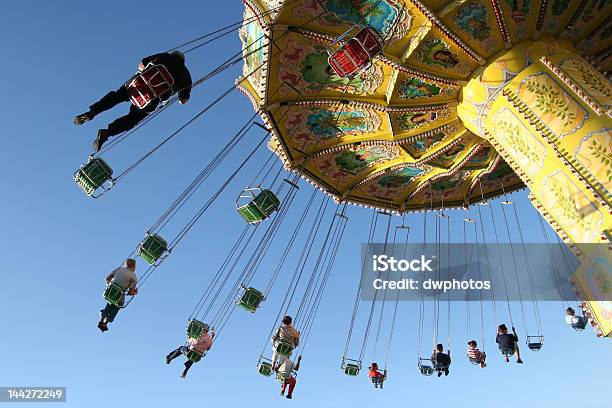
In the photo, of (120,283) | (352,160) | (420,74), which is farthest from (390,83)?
(120,283)

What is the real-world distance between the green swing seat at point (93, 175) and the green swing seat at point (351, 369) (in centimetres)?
675

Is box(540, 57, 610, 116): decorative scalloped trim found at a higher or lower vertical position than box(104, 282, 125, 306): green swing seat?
higher

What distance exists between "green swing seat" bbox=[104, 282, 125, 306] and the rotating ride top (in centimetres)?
406

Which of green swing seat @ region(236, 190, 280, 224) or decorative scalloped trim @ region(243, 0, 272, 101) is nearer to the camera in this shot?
decorative scalloped trim @ region(243, 0, 272, 101)

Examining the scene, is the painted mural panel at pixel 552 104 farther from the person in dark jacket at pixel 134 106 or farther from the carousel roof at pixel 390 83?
the person in dark jacket at pixel 134 106

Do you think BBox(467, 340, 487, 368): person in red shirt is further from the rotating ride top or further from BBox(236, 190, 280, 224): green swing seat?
BBox(236, 190, 280, 224): green swing seat

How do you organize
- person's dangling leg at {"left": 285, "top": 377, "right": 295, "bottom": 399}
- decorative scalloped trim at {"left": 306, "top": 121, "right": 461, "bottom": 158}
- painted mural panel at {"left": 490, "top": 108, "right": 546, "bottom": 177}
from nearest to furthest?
painted mural panel at {"left": 490, "top": 108, "right": 546, "bottom": 177} → decorative scalloped trim at {"left": 306, "top": 121, "right": 461, "bottom": 158} → person's dangling leg at {"left": 285, "top": 377, "right": 295, "bottom": 399}

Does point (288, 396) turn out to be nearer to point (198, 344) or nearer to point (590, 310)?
point (198, 344)

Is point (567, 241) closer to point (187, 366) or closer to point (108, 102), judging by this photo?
point (108, 102)

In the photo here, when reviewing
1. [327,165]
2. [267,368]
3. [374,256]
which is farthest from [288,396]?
[327,165]

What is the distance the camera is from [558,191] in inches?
318

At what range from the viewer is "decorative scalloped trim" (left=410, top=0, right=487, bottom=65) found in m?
8.46

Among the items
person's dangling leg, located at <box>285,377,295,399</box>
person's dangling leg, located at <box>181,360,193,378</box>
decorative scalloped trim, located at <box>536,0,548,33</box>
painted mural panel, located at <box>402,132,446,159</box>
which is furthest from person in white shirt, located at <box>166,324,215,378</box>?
Answer: decorative scalloped trim, located at <box>536,0,548,33</box>

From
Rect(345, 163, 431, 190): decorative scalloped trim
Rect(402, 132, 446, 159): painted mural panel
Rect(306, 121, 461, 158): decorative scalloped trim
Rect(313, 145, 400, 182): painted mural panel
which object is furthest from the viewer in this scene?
Rect(345, 163, 431, 190): decorative scalloped trim
